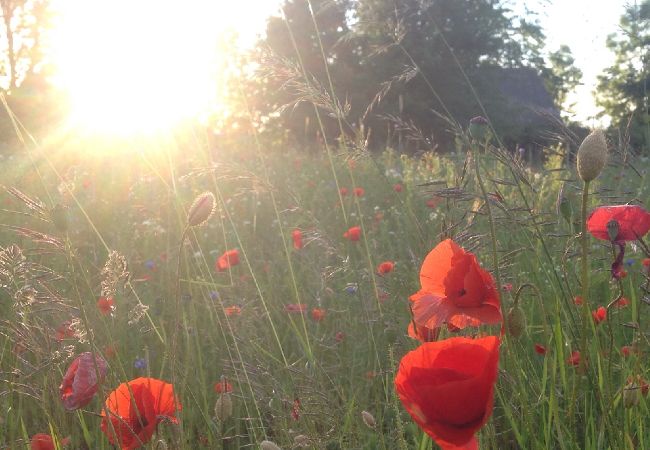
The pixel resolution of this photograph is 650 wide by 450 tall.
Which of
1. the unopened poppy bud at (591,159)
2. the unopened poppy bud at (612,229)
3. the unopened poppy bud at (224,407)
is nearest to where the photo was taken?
the unopened poppy bud at (591,159)

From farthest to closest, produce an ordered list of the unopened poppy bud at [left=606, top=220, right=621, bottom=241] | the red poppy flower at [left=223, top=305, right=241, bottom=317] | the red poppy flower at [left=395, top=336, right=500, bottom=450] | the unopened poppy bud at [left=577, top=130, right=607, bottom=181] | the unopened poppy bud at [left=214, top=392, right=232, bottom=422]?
the red poppy flower at [left=223, top=305, right=241, bottom=317]
the unopened poppy bud at [left=214, top=392, right=232, bottom=422]
the unopened poppy bud at [left=606, top=220, right=621, bottom=241]
the unopened poppy bud at [left=577, top=130, right=607, bottom=181]
the red poppy flower at [left=395, top=336, right=500, bottom=450]

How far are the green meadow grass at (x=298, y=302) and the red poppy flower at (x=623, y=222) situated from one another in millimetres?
70

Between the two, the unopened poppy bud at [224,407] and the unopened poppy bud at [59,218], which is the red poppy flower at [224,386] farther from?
the unopened poppy bud at [59,218]

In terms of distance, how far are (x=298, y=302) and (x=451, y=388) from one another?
3.20 feet

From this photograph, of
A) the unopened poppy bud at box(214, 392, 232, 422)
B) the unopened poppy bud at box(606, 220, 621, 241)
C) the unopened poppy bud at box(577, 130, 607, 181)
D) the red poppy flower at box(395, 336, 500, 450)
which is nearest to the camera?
the red poppy flower at box(395, 336, 500, 450)

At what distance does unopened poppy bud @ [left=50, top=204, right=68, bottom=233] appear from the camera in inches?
36.7

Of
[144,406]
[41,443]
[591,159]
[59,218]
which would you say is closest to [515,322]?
[591,159]

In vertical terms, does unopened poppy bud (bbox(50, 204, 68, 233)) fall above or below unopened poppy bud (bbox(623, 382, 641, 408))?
above

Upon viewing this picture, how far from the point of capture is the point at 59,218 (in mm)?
939

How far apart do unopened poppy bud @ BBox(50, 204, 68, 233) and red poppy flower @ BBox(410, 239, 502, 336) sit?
498mm

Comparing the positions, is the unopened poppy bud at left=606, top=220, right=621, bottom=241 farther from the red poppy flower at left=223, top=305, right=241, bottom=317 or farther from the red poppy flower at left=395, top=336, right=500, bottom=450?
the red poppy flower at left=223, top=305, right=241, bottom=317

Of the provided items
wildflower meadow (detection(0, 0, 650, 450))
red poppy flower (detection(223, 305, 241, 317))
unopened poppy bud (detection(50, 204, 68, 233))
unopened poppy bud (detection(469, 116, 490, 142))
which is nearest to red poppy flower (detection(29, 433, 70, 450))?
wildflower meadow (detection(0, 0, 650, 450))

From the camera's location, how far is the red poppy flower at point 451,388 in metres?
0.64

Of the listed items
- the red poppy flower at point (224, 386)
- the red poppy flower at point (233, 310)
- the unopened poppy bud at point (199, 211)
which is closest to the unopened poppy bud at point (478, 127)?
the unopened poppy bud at point (199, 211)
